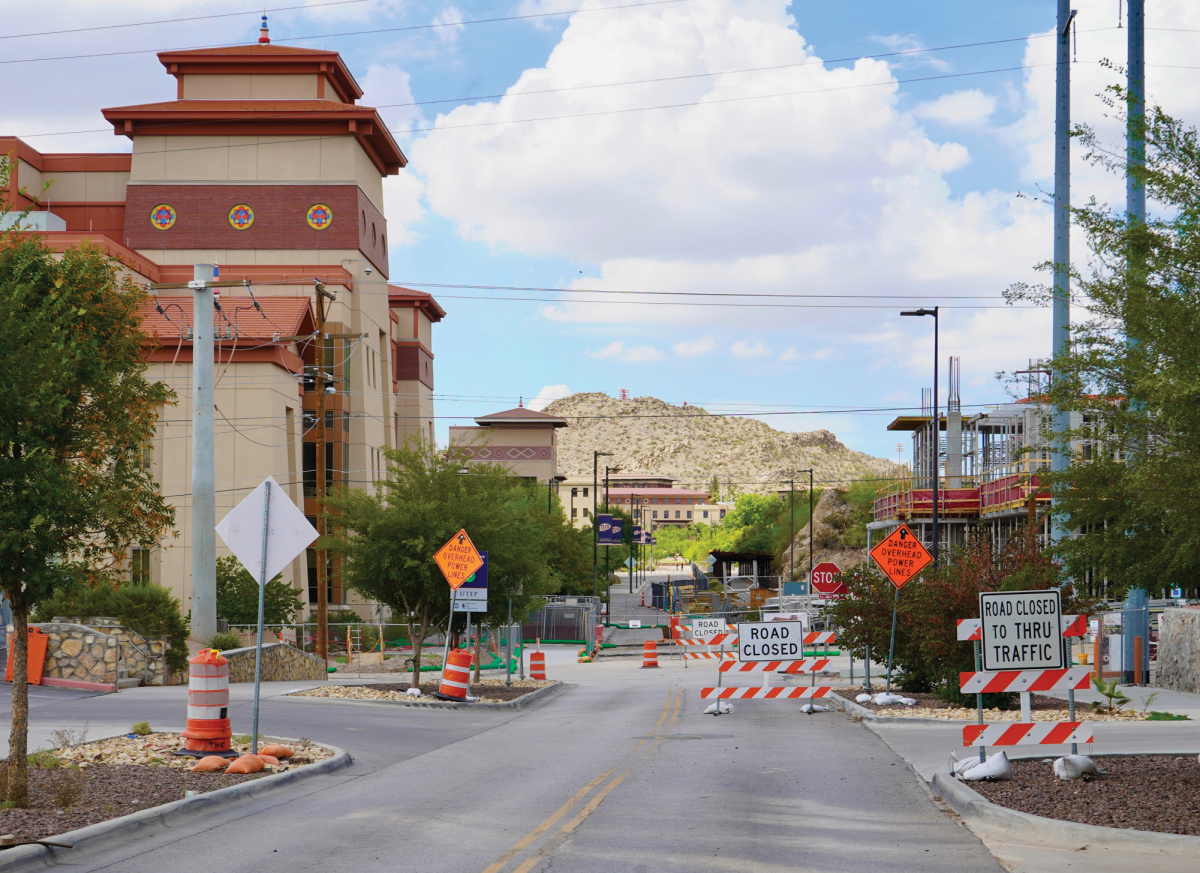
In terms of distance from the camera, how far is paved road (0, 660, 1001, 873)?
8.61 m

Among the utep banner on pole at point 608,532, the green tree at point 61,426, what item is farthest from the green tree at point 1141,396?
the utep banner on pole at point 608,532

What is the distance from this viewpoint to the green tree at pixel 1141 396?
1009 cm

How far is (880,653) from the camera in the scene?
75.3 ft

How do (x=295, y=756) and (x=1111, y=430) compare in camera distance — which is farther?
(x=295, y=756)

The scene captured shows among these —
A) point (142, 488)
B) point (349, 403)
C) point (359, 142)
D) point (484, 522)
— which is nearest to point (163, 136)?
point (359, 142)

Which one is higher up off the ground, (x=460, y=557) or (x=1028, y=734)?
(x=460, y=557)

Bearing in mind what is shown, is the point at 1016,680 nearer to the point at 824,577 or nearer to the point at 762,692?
the point at 762,692

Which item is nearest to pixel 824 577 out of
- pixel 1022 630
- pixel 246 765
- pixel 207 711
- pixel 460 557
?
pixel 460 557

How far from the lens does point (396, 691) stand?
25.8 metres

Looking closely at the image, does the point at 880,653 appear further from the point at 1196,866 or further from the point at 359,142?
the point at 359,142

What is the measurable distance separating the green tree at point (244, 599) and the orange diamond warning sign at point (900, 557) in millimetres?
26270

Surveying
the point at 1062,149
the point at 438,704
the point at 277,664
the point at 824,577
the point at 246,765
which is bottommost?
the point at 277,664

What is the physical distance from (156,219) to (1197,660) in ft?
166

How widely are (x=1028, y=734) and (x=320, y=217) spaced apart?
175 feet
